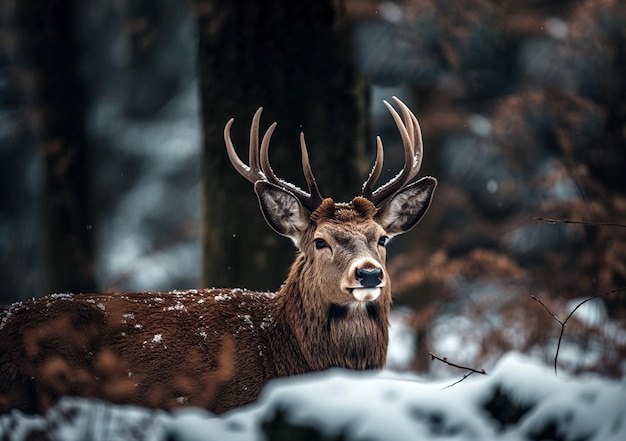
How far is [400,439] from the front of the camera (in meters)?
3.25

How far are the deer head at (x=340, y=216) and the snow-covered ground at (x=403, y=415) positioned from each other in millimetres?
1815

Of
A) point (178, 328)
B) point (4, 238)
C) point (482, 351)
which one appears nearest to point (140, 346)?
point (178, 328)

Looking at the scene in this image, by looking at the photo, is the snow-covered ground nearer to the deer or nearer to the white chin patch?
the deer

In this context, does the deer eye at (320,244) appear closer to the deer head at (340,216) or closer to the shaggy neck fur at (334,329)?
the deer head at (340,216)

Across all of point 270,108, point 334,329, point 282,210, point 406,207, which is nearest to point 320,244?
point 282,210

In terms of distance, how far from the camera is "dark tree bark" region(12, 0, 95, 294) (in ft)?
34.1

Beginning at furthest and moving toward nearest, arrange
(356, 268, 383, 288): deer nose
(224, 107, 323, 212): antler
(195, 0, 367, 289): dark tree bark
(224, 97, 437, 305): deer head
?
(195, 0, 367, 289): dark tree bark, (224, 107, 323, 212): antler, (224, 97, 437, 305): deer head, (356, 268, 383, 288): deer nose

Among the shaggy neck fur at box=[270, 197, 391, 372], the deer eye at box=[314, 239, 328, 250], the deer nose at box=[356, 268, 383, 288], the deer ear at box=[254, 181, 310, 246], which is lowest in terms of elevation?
the shaggy neck fur at box=[270, 197, 391, 372]

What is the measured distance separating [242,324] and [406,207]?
4.30 ft

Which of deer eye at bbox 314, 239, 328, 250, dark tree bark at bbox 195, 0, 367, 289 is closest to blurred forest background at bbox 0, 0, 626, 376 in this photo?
dark tree bark at bbox 195, 0, 367, 289

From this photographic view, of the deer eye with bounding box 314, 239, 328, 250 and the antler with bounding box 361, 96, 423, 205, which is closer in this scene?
the deer eye with bounding box 314, 239, 328, 250

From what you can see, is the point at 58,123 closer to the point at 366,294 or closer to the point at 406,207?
the point at 406,207

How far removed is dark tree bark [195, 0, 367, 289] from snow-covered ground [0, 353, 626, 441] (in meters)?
3.52

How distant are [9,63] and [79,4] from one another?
1.35 m
